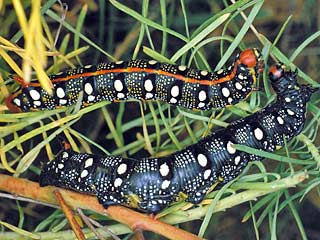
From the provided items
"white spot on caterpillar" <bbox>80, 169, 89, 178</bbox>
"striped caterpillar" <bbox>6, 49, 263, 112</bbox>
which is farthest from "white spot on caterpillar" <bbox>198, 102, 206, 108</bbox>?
"white spot on caterpillar" <bbox>80, 169, 89, 178</bbox>

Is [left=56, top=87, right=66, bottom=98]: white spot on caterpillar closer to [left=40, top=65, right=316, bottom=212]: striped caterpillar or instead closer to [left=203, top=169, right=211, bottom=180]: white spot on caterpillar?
[left=40, top=65, right=316, bottom=212]: striped caterpillar

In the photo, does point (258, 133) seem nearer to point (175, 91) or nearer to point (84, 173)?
point (175, 91)

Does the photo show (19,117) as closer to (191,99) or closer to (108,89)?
(108,89)

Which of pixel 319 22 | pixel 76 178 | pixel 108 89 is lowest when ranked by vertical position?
pixel 76 178

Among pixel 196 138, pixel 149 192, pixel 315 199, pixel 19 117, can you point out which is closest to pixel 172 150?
pixel 196 138

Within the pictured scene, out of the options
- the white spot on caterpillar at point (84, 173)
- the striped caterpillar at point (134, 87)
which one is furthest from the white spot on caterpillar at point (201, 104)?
the white spot on caterpillar at point (84, 173)

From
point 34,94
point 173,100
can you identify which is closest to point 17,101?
point 34,94
